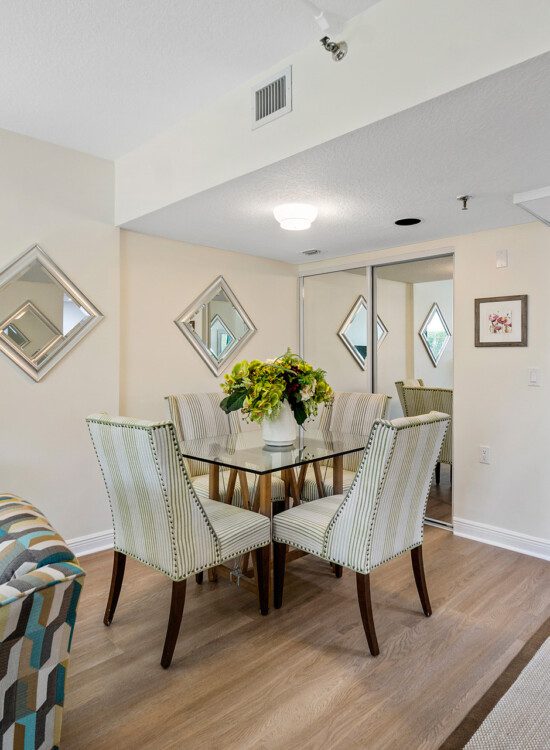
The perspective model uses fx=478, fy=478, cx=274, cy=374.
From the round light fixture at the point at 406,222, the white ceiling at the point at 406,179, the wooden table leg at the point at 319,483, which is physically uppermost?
the round light fixture at the point at 406,222

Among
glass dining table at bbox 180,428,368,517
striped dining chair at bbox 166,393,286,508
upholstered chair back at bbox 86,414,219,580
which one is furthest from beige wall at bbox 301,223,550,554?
upholstered chair back at bbox 86,414,219,580

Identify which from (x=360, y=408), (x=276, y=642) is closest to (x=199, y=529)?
(x=276, y=642)

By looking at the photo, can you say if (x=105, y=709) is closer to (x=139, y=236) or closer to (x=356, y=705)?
(x=356, y=705)

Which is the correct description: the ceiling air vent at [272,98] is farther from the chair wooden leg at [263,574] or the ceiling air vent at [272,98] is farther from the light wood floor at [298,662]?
the light wood floor at [298,662]

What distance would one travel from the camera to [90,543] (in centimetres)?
315

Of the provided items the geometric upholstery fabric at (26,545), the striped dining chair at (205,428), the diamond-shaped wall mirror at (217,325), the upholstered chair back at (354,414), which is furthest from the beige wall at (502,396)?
the geometric upholstery fabric at (26,545)

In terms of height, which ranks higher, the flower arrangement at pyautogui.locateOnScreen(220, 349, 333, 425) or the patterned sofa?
the flower arrangement at pyautogui.locateOnScreen(220, 349, 333, 425)

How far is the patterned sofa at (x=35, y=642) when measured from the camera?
2.90 ft

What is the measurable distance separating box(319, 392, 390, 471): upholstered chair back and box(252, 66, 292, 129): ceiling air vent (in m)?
1.89

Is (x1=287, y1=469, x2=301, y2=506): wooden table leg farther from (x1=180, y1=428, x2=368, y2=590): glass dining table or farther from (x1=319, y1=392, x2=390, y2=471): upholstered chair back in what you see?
(x1=319, y1=392, x2=390, y2=471): upholstered chair back

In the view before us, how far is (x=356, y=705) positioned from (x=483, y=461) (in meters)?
2.10

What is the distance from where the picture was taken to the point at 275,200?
108 inches

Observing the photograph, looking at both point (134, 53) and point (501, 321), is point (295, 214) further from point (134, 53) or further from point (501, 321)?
point (501, 321)

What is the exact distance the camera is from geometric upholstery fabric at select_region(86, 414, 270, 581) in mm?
1852
